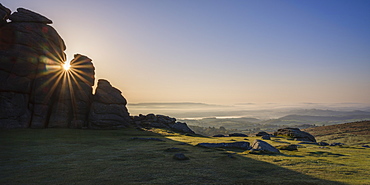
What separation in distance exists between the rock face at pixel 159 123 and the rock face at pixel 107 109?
738 centimetres

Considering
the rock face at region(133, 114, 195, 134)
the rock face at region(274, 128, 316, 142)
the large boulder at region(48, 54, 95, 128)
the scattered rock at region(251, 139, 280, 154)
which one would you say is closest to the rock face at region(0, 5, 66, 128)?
the large boulder at region(48, 54, 95, 128)

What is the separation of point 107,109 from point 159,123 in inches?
680

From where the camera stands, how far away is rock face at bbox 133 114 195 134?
6325cm

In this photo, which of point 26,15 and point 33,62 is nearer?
point 33,62

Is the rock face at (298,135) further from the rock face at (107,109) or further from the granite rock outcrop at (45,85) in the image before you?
the granite rock outcrop at (45,85)

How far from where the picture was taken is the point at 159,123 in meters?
64.9

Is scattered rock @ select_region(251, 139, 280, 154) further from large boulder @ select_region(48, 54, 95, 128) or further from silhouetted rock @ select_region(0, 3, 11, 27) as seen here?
silhouetted rock @ select_region(0, 3, 11, 27)

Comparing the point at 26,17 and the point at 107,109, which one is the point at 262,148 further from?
the point at 26,17

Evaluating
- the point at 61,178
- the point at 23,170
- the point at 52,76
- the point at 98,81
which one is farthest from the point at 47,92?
the point at 61,178

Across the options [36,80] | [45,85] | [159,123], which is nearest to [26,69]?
[36,80]

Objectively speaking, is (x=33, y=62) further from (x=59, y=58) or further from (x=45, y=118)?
(x=45, y=118)

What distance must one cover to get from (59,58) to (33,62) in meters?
6.67

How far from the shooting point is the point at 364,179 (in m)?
11.2

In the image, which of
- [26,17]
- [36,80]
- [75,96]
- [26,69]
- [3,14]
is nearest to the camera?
[26,69]
